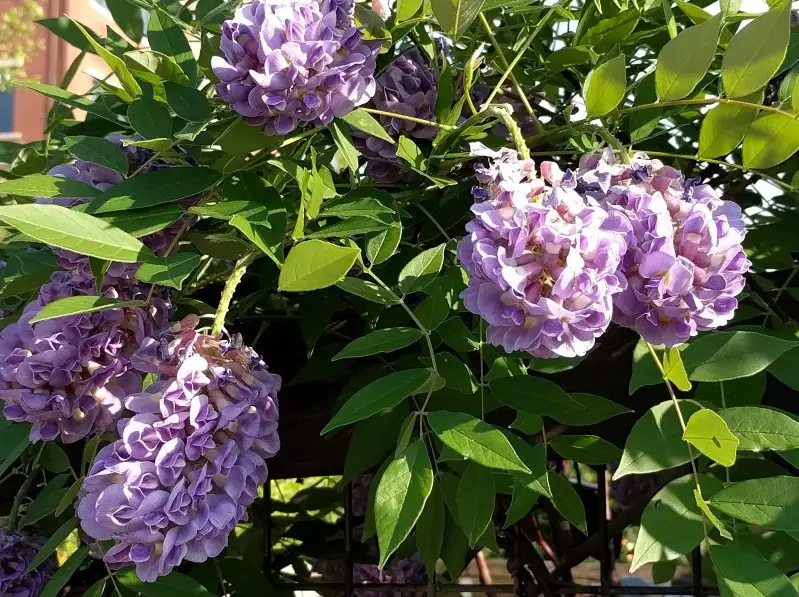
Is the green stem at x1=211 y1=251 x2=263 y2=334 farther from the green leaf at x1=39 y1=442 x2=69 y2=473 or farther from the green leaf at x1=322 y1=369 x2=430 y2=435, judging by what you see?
the green leaf at x1=39 y1=442 x2=69 y2=473

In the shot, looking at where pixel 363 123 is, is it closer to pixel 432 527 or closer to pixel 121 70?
pixel 121 70

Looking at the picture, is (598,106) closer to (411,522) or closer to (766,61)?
(766,61)

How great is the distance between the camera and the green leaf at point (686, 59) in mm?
380

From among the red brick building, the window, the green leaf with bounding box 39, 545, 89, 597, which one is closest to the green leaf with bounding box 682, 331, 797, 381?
the green leaf with bounding box 39, 545, 89, 597

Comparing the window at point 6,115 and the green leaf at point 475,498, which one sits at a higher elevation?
the green leaf at point 475,498

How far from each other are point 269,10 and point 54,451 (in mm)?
339

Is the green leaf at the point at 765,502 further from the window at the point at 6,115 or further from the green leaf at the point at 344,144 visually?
the window at the point at 6,115

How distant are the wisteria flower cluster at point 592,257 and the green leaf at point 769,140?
70 millimetres

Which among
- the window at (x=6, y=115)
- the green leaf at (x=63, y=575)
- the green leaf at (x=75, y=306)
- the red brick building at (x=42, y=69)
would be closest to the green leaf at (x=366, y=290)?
the green leaf at (x=75, y=306)

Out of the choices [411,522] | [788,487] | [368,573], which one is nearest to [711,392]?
[788,487]

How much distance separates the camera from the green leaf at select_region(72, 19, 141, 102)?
0.40 m

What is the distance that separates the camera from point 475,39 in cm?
50

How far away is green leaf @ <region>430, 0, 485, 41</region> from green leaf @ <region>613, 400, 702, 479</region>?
0.69ft

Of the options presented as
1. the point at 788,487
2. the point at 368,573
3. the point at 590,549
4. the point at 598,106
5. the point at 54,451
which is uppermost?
the point at 598,106
